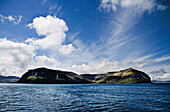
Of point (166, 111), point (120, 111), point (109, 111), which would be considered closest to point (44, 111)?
point (109, 111)

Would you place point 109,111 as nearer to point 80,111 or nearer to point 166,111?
point 80,111

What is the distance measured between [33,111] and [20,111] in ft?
9.68

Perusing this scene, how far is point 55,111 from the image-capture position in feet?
83.0

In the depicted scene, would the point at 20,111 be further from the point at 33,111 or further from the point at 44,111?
the point at 44,111

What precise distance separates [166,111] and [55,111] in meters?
25.1

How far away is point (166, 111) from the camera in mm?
26297

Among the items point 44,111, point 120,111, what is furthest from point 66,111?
point 120,111

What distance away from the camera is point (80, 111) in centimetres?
2542

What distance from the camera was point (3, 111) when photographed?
2531cm

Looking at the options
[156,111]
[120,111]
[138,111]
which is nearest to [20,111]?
[120,111]

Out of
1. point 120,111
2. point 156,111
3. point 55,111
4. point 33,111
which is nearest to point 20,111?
point 33,111

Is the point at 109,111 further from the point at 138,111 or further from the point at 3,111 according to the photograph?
the point at 3,111

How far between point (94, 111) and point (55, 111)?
8.59 m

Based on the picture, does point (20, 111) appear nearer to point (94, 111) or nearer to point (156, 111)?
point (94, 111)
